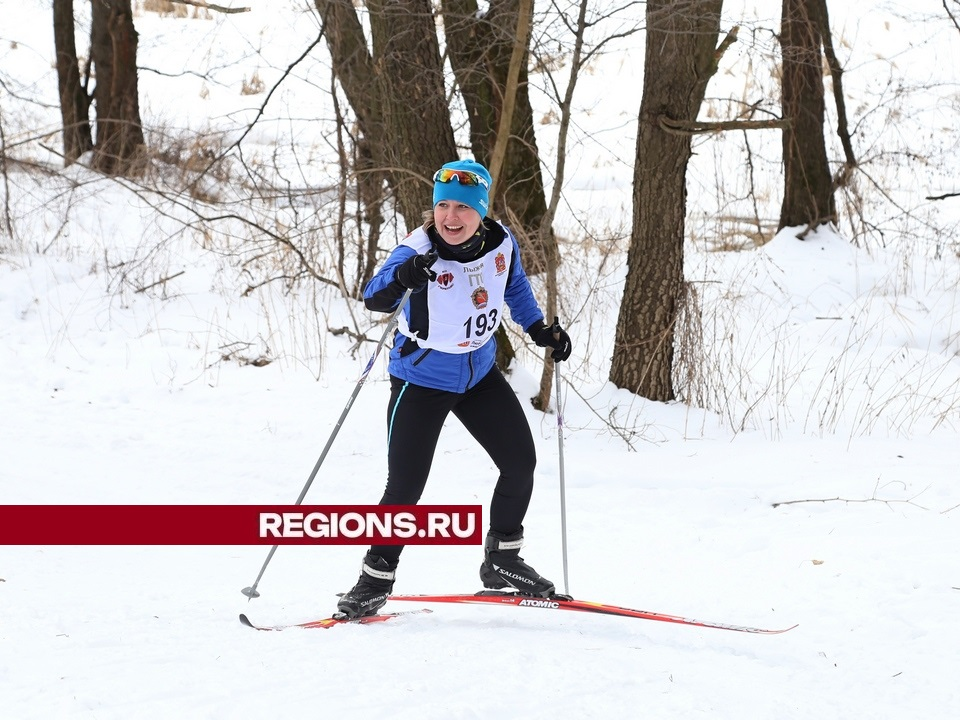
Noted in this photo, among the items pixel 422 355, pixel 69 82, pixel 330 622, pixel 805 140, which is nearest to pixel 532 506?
pixel 330 622

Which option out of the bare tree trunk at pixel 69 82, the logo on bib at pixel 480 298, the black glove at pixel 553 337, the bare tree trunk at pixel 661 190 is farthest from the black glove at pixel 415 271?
the bare tree trunk at pixel 69 82

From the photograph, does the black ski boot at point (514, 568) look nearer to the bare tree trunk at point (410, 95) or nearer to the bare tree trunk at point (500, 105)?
the bare tree trunk at point (500, 105)

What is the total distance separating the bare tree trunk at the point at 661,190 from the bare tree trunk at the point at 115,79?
743cm

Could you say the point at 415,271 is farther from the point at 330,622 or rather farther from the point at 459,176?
the point at 330,622

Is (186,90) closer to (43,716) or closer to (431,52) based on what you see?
(431,52)

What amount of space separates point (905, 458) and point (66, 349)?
643 cm

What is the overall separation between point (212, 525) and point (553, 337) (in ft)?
8.88

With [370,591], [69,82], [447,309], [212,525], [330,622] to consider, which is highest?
[69,82]

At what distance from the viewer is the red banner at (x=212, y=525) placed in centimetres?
517

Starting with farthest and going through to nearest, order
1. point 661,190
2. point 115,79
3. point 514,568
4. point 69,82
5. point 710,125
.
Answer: point 69,82 < point 115,79 < point 661,190 < point 710,125 < point 514,568

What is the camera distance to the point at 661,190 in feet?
A: 20.9

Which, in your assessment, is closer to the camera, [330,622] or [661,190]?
[330,622]

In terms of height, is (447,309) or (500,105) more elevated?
(500,105)

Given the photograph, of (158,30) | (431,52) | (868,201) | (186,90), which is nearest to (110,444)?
(431,52)
